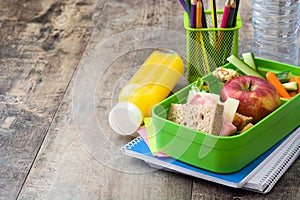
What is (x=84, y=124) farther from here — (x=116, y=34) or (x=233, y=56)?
(x=116, y=34)

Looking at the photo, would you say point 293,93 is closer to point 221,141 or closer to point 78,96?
point 221,141

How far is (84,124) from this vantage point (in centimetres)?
147

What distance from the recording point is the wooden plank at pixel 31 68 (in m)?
1.41

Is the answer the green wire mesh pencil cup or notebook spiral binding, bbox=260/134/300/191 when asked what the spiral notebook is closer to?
notebook spiral binding, bbox=260/134/300/191

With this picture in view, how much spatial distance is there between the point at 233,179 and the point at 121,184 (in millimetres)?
212

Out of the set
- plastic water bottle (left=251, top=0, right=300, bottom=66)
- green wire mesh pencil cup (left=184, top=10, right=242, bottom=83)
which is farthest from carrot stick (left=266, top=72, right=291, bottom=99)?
plastic water bottle (left=251, top=0, right=300, bottom=66)

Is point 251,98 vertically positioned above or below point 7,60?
above

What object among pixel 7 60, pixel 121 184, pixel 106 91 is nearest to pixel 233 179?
pixel 121 184

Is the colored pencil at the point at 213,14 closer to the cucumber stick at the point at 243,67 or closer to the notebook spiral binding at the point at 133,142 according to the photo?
the cucumber stick at the point at 243,67

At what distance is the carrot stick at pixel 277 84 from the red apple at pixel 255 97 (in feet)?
0.20

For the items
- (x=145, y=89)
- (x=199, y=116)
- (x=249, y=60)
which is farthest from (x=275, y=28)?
(x=199, y=116)

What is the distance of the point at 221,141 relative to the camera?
120 centimetres

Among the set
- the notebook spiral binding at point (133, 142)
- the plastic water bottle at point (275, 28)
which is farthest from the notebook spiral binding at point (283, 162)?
the plastic water bottle at point (275, 28)

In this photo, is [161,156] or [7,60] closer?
[161,156]
